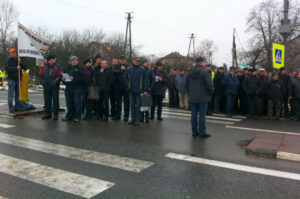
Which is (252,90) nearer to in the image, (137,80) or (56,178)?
(137,80)

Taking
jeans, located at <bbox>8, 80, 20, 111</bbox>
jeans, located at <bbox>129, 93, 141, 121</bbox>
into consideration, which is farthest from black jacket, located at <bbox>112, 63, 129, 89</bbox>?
jeans, located at <bbox>8, 80, 20, 111</bbox>

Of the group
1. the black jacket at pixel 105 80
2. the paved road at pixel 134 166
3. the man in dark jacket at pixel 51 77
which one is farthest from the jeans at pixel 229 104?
the man in dark jacket at pixel 51 77

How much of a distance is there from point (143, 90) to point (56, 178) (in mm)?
4543

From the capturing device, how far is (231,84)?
10.5 meters

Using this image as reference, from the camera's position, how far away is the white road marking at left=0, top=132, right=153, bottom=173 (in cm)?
447

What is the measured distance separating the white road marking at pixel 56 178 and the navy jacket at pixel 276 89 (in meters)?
8.23

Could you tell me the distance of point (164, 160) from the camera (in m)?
4.75

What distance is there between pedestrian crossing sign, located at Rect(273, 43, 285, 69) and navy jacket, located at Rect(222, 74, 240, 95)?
183 centimetres

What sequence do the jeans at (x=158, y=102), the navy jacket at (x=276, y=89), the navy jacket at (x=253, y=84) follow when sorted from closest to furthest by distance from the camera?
the jeans at (x=158, y=102)
the navy jacket at (x=276, y=89)
the navy jacket at (x=253, y=84)

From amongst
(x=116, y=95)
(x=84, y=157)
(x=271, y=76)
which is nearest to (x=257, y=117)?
(x=271, y=76)

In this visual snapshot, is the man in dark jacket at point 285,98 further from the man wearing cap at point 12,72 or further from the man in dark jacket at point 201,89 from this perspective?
the man wearing cap at point 12,72

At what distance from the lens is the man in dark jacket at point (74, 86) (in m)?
8.10

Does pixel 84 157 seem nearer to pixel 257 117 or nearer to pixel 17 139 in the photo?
pixel 17 139

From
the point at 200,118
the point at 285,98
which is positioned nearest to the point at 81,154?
the point at 200,118
